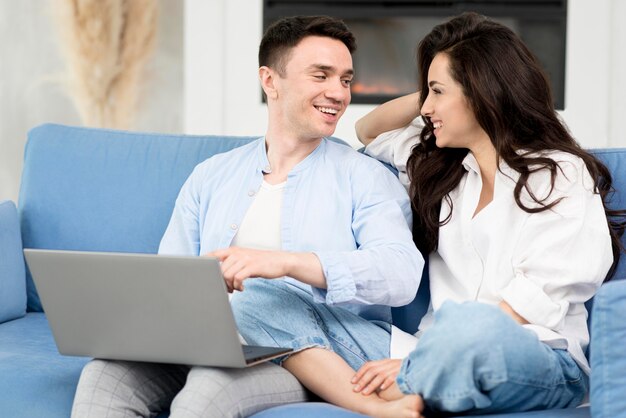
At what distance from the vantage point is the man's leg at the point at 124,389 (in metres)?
1.69

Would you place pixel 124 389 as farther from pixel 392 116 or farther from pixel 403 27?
pixel 403 27

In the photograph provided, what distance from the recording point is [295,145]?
2.19 meters

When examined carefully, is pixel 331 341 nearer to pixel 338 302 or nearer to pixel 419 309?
pixel 338 302

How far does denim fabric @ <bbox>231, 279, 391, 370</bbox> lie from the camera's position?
1896mm

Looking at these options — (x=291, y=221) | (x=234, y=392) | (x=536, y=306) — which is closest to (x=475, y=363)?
(x=536, y=306)

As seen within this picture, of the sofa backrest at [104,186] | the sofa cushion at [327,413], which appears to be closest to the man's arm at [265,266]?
the sofa cushion at [327,413]

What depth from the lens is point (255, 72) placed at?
4.99 meters

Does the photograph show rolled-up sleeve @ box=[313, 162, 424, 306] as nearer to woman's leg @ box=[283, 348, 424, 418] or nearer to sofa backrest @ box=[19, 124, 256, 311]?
woman's leg @ box=[283, 348, 424, 418]

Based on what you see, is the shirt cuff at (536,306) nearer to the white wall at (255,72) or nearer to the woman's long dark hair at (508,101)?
the woman's long dark hair at (508,101)

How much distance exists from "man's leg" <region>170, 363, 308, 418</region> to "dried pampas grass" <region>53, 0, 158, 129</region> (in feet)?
11.3

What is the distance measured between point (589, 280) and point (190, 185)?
36.7 inches

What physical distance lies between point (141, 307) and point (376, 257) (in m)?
0.48

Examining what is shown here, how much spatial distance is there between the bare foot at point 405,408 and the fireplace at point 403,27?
3.53 metres

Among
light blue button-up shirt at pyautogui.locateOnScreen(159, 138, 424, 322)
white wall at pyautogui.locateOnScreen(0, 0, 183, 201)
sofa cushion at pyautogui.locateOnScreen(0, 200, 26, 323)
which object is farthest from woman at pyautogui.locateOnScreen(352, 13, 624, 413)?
white wall at pyautogui.locateOnScreen(0, 0, 183, 201)
